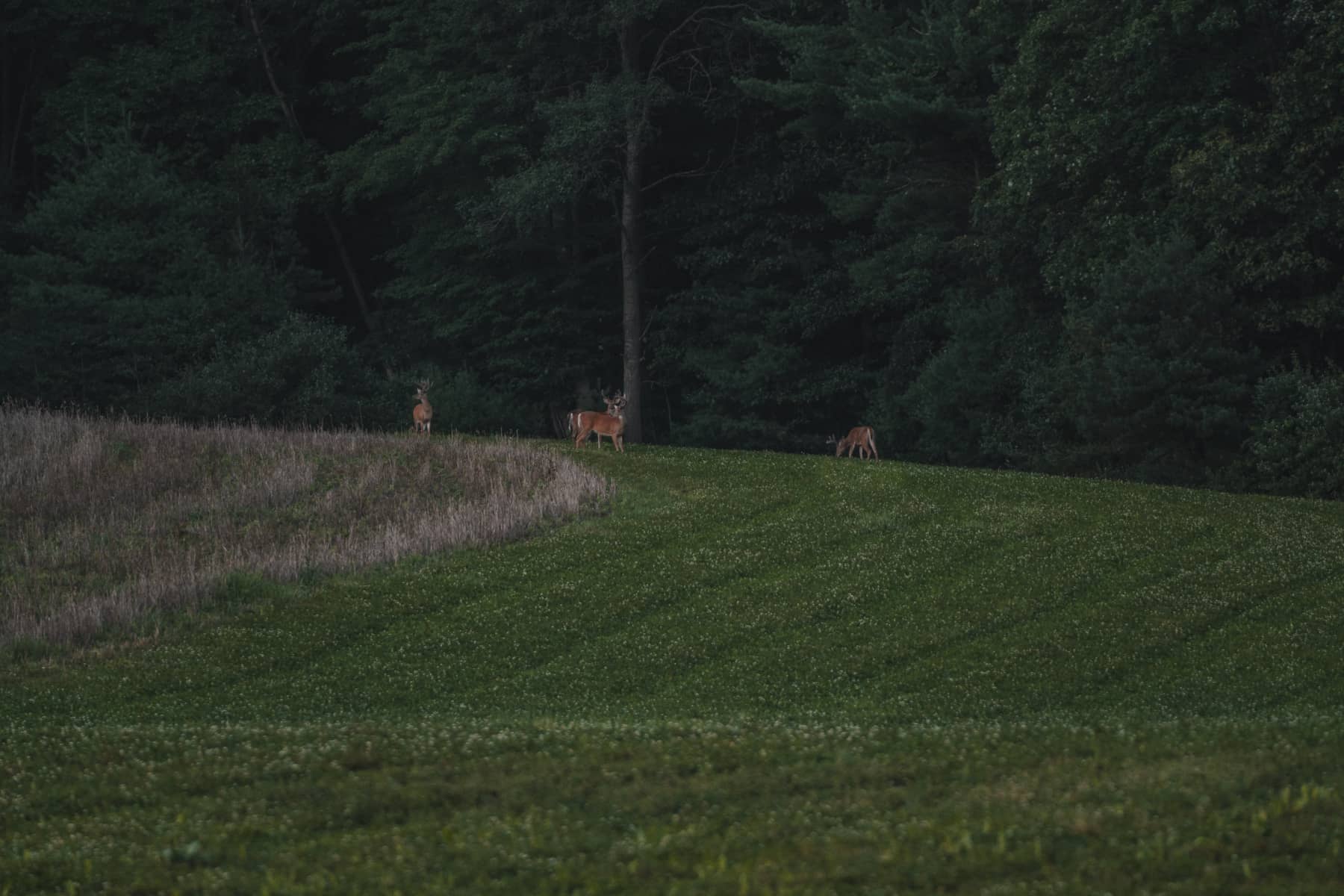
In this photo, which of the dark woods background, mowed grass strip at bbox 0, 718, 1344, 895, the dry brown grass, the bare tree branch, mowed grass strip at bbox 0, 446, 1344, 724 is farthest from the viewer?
the bare tree branch

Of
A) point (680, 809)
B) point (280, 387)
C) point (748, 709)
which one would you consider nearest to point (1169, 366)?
point (748, 709)

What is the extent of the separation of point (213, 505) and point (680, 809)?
19.4 metres

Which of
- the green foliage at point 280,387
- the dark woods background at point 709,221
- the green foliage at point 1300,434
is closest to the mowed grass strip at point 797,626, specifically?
the green foliage at point 1300,434

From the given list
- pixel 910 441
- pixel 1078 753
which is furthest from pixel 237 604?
pixel 910 441

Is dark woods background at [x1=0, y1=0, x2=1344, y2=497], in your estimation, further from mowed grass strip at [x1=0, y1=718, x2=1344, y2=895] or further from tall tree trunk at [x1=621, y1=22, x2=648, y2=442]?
mowed grass strip at [x1=0, y1=718, x2=1344, y2=895]

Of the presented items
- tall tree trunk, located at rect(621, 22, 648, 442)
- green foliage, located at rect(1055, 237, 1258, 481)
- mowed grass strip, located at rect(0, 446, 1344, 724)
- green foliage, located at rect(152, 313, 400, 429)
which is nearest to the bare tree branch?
tall tree trunk, located at rect(621, 22, 648, 442)

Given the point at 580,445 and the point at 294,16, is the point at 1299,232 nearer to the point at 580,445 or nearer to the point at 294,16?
the point at 580,445

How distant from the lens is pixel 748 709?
1792 cm

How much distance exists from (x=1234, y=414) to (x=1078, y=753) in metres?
25.3

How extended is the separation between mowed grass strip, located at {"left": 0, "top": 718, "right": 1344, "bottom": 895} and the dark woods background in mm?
23670

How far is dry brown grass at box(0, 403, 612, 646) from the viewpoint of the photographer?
2314cm

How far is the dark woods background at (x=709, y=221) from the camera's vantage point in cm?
3741

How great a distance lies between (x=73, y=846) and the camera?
11.3 meters

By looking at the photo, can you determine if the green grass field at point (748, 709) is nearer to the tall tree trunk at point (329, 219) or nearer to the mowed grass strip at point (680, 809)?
the mowed grass strip at point (680, 809)
